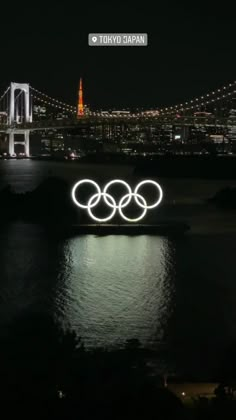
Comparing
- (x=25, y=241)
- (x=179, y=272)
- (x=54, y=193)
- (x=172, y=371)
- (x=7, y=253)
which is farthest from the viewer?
(x=54, y=193)

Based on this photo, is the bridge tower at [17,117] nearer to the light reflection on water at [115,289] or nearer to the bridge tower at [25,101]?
the bridge tower at [25,101]

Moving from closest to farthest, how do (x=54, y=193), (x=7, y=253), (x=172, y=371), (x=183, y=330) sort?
1. (x=172, y=371)
2. (x=183, y=330)
3. (x=7, y=253)
4. (x=54, y=193)

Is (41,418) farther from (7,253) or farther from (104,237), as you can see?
(104,237)

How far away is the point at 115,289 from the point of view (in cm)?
508

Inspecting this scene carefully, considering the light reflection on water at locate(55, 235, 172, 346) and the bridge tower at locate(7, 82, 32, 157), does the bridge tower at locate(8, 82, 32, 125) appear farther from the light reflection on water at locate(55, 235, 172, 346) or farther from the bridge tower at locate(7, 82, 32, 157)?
the light reflection on water at locate(55, 235, 172, 346)

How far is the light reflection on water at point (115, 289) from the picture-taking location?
399cm

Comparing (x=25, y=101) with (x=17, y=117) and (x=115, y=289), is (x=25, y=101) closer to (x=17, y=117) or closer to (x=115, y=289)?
(x=17, y=117)

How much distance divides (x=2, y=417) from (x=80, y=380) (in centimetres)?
26

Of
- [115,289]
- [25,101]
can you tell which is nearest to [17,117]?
[25,101]

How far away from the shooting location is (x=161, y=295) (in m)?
4.93

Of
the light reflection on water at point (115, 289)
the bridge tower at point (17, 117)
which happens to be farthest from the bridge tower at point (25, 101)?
the light reflection on water at point (115, 289)

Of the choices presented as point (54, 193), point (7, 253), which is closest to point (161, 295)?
point (7, 253)

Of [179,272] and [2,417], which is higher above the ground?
[2,417]

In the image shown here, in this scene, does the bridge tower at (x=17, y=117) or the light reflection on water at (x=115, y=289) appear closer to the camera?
the light reflection on water at (x=115, y=289)
